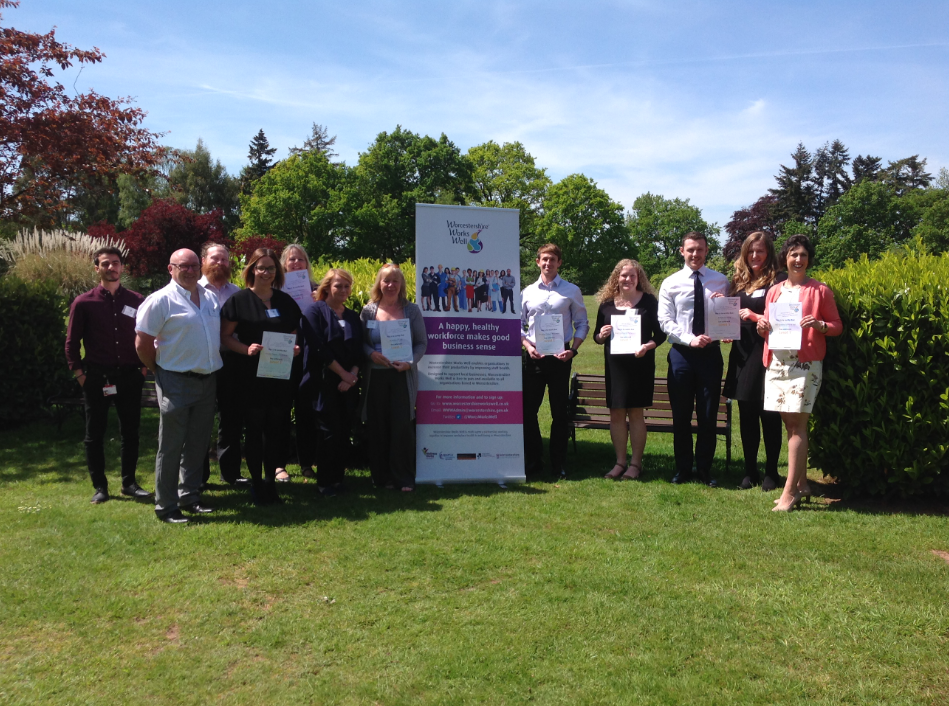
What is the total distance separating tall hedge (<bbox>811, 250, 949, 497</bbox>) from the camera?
224 inches

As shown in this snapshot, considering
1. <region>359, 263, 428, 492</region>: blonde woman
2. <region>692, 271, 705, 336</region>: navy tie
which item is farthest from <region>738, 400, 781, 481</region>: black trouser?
<region>359, 263, 428, 492</region>: blonde woman

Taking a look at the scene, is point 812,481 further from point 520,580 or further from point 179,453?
point 179,453

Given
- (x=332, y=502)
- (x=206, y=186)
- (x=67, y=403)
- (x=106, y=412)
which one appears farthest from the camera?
(x=206, y=186)

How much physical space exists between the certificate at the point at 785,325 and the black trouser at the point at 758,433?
0.81 m

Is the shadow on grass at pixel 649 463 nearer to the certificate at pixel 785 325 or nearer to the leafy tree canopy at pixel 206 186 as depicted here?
the certificate at pixel 785 325

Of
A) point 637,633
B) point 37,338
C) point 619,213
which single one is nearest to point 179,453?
point 637,633

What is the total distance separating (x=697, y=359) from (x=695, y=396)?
1.35ft

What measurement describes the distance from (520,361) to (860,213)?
6374cm

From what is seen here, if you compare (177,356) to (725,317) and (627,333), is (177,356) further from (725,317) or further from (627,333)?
(725,317)

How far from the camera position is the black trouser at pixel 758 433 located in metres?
6.57

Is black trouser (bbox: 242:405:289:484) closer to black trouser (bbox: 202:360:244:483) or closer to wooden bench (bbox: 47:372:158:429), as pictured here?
black trouser (bbox: 202:360:244:483)

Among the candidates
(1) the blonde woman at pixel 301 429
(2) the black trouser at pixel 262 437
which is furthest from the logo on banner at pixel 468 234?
(2) the black trouser at pixel 262 437

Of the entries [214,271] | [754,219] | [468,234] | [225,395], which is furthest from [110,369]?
[754,219]

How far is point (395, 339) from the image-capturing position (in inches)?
253
